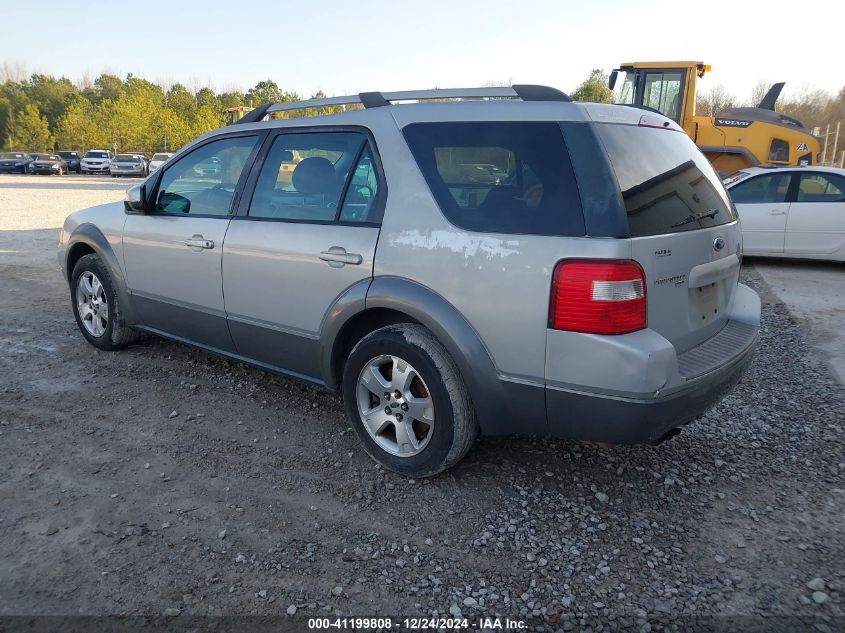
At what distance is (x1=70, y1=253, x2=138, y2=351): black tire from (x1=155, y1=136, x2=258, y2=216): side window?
89 centimetres

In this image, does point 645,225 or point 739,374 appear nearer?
point 645,225

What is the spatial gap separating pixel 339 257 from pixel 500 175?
0.95m

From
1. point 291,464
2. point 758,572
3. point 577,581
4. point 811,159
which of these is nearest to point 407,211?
point 291,464

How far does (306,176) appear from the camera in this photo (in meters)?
3.76

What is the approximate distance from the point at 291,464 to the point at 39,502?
1191mm

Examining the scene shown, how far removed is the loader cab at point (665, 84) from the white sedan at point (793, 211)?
14.7 ft

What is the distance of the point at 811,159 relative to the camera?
13.9 meters

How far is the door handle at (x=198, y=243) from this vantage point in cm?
409

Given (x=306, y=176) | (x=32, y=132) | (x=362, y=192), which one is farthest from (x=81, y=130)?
(x=362, y=192)

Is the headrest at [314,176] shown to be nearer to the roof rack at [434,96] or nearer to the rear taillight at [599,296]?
the roof rack at [434,96]

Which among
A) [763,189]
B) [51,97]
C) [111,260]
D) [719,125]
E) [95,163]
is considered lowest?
[111,260]

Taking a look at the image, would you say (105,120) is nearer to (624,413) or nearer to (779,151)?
(779,151)

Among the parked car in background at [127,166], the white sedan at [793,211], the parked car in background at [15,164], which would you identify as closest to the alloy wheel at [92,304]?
the white sedan at [793,211]

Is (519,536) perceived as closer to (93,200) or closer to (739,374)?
(739,374)
